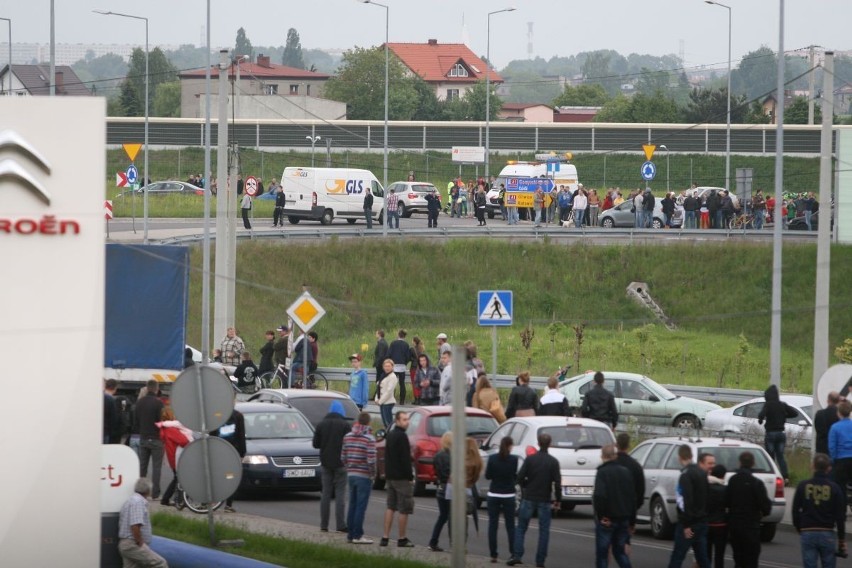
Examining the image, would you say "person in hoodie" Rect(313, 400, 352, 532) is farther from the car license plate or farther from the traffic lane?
the car license plate

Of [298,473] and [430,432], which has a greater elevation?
[430,432]

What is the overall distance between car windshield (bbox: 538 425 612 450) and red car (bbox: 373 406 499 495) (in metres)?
1.67

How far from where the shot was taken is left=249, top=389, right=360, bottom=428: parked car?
2455cm

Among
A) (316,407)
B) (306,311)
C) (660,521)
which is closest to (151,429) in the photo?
(316,407)

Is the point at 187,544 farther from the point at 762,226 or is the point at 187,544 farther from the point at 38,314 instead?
the point at 762,226

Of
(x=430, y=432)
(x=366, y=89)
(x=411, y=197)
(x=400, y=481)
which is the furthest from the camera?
(x=366, y=89)

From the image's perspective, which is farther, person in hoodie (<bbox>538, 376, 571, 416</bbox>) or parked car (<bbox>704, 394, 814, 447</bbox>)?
parked car (<bbox>704, 394, 814, 447</bbox>)

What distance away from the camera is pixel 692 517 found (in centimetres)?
1568

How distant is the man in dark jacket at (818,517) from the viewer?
1487 cm

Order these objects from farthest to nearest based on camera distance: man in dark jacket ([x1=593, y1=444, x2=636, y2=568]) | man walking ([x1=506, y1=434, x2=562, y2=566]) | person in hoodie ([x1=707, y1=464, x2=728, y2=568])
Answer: man walking ([x1=506, y1=434, x2=562, y2=566]), person in hoodie ([x1=707, y1=464, x2=728, y2=568]), man in dark jacket ([x1=593, y1=444, x2=636, y2=568])

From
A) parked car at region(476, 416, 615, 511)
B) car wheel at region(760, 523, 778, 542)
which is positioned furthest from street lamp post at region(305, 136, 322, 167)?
car wheel at region(760, 523, 778, 542)

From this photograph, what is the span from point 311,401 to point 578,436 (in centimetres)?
564

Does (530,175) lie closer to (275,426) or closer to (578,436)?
(275,426)

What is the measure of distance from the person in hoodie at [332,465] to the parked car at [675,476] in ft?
12.6
